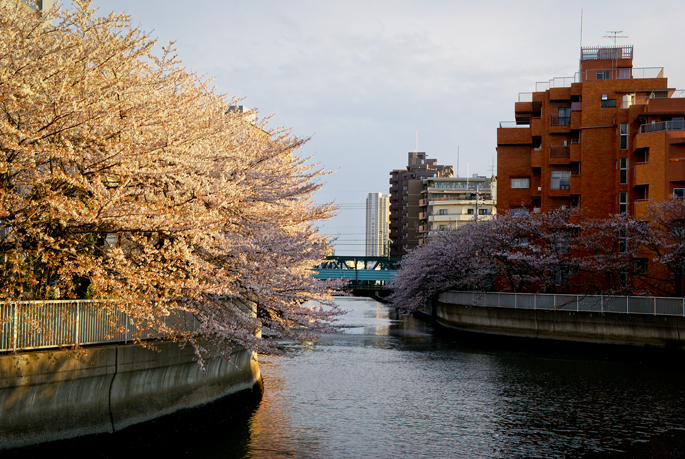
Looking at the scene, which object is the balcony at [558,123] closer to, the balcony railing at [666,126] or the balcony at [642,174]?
the balcony railing at [666,126]

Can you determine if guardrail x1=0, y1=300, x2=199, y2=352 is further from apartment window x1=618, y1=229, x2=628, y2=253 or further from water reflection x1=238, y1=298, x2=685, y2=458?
apartment window x1=618, y1=229, x2=628, y2=253

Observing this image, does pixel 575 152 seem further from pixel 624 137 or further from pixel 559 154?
pixel 624 137

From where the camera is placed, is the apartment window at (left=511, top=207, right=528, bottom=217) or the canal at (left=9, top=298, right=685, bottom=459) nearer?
the canal at (left=9, top=298, right=685, bottom=459)

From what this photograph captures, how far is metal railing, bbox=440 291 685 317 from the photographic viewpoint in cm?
3612

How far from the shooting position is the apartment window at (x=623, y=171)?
52250mm

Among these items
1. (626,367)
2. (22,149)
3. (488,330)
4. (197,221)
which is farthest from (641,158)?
(22,149)

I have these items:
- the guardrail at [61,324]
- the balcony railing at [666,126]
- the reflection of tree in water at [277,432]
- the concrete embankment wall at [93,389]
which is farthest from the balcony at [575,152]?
the guardrail at [61,324]

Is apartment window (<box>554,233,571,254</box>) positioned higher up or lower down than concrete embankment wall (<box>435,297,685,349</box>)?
higher up

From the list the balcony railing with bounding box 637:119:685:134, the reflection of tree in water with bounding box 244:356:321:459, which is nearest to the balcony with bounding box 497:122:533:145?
the balcony railing with bounding box 637:119:685:134

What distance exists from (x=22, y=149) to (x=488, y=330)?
38.4m

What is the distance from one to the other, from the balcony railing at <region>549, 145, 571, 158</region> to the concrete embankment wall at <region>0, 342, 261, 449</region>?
146ft

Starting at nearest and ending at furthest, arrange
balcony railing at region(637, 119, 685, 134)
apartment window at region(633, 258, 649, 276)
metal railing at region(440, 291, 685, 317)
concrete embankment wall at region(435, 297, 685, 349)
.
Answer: concrete embankment wall at region(435, 297, 685, 349) < metal railing at region(440, 291, 685, 317) < apartment window at region(633, 258, 649, 276) < balcony railing at region(637, 119, 685, 134)

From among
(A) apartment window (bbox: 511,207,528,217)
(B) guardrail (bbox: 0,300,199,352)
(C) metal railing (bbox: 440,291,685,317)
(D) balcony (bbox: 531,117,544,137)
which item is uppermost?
(D) balcony (bbox: 531,117,544,137)

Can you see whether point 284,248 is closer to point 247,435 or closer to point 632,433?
point 247,435
